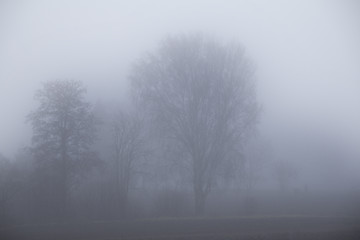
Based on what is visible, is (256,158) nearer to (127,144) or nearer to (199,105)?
(127,144)

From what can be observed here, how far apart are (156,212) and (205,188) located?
458cm

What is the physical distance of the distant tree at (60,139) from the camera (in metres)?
33.5

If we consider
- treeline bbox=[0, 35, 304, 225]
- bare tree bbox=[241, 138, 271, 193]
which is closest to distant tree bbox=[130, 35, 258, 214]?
treeline bbox=[0, 35, 304, 225]

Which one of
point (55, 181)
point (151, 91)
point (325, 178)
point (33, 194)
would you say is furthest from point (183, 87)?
point (325, 178)

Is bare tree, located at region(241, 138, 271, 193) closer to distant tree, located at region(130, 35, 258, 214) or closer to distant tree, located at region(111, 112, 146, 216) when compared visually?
distant tree, located at region(111, 112, 146, 216)

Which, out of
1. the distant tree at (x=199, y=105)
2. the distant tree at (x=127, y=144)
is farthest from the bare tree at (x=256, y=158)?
the distant tree at (x=199, y=105)

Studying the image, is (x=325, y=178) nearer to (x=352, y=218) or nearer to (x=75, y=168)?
(x=352, y=218)

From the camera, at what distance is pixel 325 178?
75.6 metres

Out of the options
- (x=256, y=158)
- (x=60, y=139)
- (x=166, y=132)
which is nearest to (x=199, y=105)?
(x=166, y=132)

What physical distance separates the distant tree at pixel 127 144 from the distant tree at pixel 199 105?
1062cm

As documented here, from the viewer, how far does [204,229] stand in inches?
942

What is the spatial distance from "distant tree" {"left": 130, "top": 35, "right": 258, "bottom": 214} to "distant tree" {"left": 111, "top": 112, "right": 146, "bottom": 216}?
1062cm

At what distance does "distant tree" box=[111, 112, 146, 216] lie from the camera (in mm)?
44562

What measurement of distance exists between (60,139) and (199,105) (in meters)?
12.1
